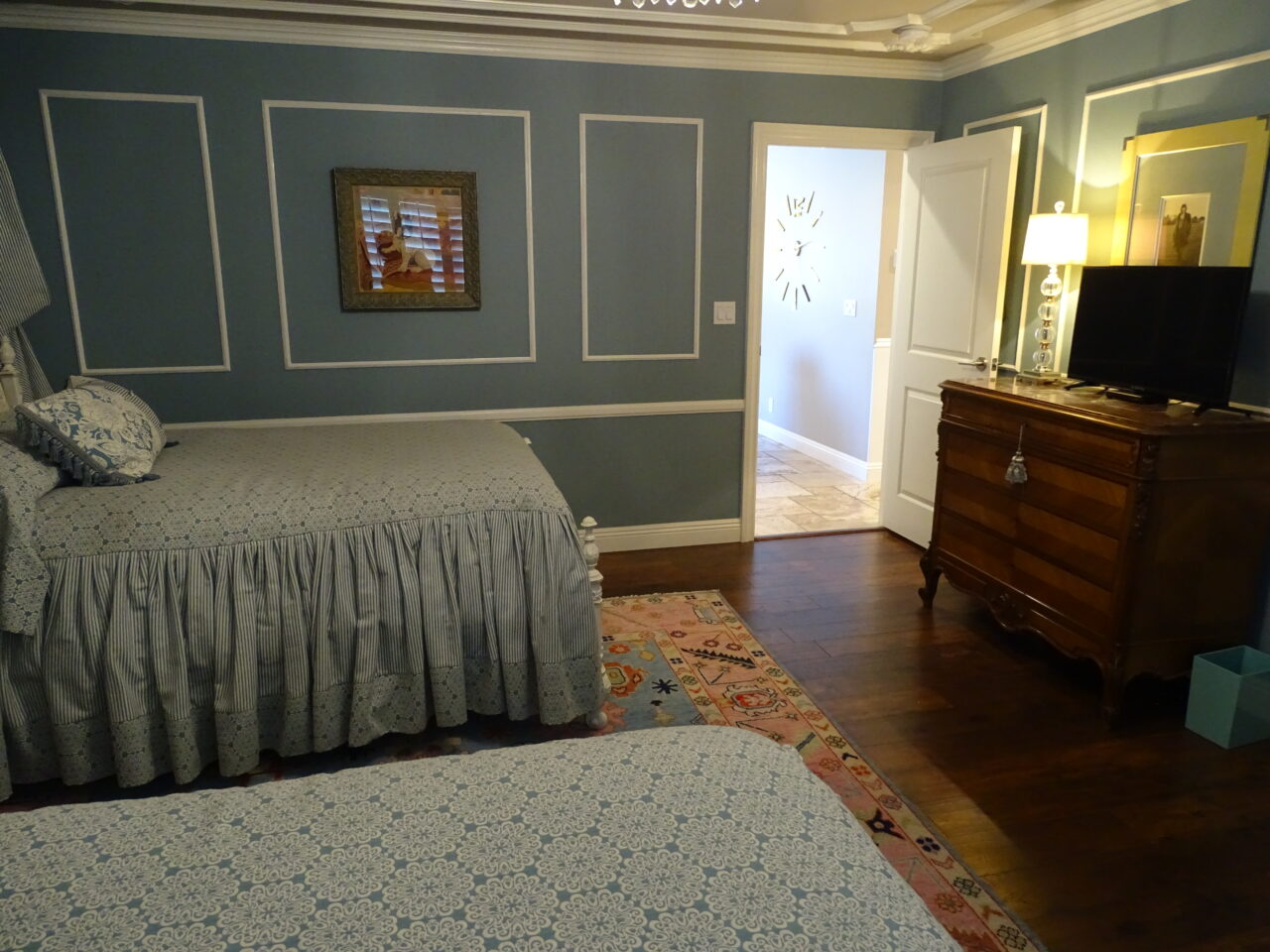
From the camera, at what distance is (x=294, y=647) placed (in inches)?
90.0

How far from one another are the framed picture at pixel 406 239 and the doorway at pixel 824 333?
1.43m

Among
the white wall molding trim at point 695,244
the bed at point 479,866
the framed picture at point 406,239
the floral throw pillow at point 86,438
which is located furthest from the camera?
the white wall molding trim at point 695,244

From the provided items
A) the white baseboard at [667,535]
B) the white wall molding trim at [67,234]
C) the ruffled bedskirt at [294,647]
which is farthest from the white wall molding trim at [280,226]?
the ruffled bedskirt at [294,647]

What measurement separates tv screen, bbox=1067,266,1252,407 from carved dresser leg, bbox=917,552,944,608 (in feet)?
3.12

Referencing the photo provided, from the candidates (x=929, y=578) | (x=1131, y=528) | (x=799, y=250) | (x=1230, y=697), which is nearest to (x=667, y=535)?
(x=929, y=578)

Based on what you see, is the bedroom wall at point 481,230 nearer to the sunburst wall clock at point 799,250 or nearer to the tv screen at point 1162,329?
the tv screen at point 1162,329

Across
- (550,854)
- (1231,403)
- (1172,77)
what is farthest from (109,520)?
(1172,77)

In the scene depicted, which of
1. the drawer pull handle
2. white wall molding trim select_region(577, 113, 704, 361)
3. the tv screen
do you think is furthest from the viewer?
white wall molding trim select_region(577, 113, 704, 361)

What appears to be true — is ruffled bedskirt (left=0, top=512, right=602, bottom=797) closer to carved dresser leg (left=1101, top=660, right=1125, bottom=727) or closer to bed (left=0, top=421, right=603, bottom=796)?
bed (left=0, top=421, right=603, bottom=796)

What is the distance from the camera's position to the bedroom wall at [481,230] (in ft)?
11.4

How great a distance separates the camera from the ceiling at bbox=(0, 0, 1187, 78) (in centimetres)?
331

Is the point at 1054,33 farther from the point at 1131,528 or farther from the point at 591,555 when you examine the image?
the point at 591,555

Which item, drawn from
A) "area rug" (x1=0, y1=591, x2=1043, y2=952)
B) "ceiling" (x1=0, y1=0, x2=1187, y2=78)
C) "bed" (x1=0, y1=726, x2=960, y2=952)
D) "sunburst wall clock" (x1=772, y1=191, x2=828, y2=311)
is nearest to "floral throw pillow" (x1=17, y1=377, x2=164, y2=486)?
"area rug" (x1=0, y1=591, x2=1043, y2=952)

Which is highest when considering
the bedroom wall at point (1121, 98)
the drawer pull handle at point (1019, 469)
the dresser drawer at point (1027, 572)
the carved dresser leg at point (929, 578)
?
the bedroom wall at point (1121, 98)
